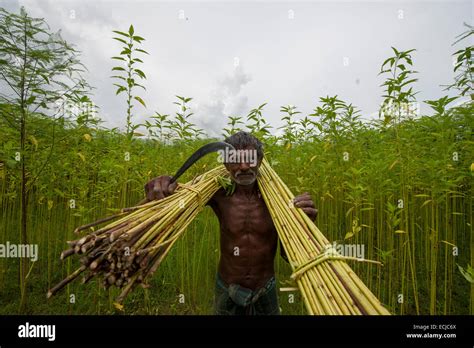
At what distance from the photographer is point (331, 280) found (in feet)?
2.83

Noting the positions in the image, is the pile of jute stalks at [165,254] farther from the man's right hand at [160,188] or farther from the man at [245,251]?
the man at [245,251]

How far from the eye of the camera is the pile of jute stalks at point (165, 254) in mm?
820

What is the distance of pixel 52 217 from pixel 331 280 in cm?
376

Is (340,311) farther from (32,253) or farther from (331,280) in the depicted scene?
(32,253)

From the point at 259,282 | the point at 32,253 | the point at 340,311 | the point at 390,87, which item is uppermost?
the point at 390,87

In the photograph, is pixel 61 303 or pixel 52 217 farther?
pixel 52 217

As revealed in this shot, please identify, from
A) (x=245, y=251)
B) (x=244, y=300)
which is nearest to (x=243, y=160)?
(x=245, y=251)

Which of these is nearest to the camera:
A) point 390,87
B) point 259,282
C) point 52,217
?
point 259,282

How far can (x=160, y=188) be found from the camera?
46.2 inches

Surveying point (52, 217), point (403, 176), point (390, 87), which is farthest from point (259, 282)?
point (52, 217)

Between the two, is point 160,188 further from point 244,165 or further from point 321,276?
point 321,276

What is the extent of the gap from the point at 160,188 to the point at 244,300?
2.42 ft

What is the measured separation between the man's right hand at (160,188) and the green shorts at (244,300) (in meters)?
0.63
